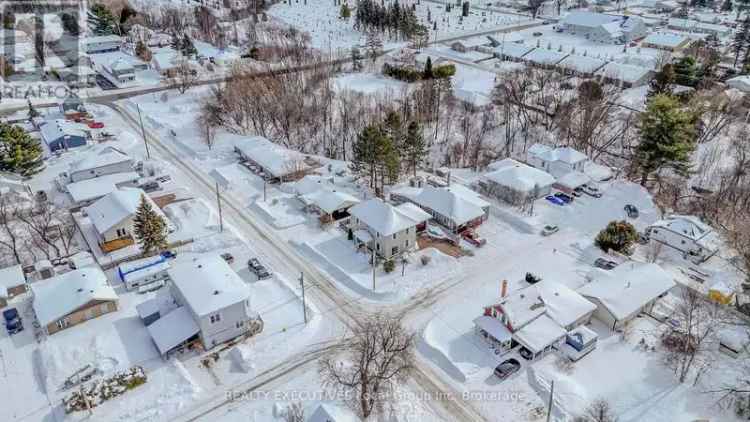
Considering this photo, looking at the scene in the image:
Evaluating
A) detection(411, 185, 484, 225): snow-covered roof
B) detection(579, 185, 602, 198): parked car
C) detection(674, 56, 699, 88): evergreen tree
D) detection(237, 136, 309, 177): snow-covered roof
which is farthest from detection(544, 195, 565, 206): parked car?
detection(674, 56, 699, 88): evergreen tree

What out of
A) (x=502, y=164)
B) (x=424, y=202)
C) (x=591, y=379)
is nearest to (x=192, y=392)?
(x=591, y=379)

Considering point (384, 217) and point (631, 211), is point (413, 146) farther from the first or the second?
point (631, 211)

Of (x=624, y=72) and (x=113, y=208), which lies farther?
(x=624, y=72)

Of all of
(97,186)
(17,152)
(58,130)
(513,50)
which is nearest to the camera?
(97,186)

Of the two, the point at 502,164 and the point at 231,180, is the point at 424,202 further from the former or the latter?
the point at 231,180

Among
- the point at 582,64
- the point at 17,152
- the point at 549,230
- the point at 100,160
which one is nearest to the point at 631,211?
the point at 549,230

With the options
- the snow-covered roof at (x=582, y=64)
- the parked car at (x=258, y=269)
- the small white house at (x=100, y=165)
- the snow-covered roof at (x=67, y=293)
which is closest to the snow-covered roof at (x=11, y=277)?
the snow-covered roof at (x=67, y=293)
